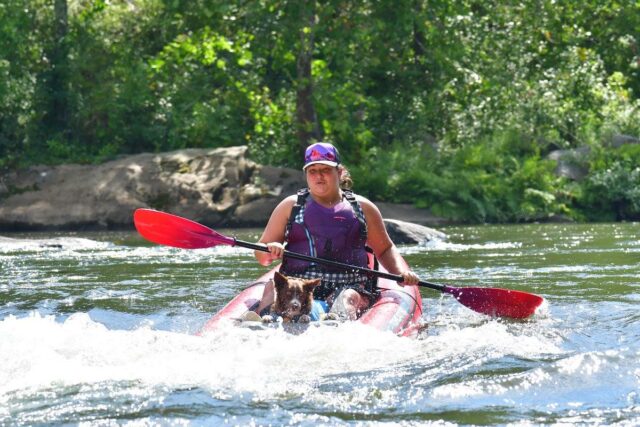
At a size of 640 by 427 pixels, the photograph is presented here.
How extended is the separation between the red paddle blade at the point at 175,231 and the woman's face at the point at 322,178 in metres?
0.95

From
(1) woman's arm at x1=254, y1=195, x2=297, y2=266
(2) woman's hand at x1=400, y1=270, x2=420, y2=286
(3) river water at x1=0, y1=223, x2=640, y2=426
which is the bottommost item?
(3) river water at x1=0, y1=223, x2=640, y2=426

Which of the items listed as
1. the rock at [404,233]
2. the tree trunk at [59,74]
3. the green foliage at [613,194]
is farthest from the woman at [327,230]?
the tree trunk at [59,74]

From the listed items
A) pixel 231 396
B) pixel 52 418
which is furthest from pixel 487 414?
pixel 52 418

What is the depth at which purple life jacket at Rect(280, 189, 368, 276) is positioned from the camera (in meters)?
6.91

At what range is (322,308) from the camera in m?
6.55

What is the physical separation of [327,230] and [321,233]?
0.04 m

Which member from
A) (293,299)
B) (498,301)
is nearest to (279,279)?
(293,299)

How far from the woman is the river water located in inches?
23.8

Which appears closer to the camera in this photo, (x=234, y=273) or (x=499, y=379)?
(x=499, y=379)

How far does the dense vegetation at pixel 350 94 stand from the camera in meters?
17.7

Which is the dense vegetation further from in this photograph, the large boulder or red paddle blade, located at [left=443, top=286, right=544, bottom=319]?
red paddle blade, located at [left=443, top=286, right=544, bottom=319]

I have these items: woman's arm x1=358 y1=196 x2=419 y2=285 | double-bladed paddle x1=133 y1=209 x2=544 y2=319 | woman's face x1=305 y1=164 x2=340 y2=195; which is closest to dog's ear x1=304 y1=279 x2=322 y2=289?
woman's face x1=305 y1=164 x2=340 y2=195

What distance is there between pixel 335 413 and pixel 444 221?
40.8 ft

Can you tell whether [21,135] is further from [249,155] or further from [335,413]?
[335,413]
